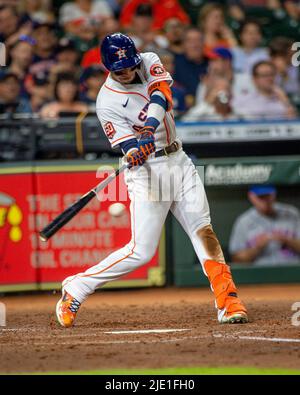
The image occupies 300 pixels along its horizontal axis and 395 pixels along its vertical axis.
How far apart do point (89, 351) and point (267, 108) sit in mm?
5635

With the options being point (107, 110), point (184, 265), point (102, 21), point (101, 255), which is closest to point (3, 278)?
point (101, 255)

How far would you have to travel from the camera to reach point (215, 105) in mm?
10211

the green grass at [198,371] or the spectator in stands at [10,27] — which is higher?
the spectator in stands at [10,27]

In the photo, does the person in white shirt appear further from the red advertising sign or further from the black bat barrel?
the black bat barrel

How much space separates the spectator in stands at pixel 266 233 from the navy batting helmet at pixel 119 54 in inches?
137

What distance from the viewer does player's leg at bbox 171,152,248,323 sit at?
668 centimetres

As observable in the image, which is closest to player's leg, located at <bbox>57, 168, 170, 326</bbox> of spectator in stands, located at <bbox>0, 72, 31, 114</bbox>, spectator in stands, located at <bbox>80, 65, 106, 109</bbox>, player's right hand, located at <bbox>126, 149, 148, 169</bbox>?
player's right hand, located at <bbox>126, 149, 148, 169</bbox>

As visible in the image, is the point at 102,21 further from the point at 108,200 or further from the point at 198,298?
the point at 198,298

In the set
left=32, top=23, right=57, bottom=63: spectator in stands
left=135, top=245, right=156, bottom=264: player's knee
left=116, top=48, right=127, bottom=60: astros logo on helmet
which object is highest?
left=32, top=23, right=57, bottom=63: spectator in stands

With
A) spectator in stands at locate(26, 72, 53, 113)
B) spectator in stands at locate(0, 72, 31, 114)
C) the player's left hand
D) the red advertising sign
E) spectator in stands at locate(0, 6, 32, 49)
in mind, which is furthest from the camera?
spectator in stands at locate(0, 6, 32, 49)

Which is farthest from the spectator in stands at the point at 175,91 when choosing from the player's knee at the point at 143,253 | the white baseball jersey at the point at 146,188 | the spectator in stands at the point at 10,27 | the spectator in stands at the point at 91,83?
the player's knee at the point at 143,253

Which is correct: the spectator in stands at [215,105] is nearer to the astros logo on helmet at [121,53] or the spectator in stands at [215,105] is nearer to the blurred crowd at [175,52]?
the blurred crowd at [175,52]

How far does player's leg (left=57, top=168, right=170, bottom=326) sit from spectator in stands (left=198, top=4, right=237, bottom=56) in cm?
556

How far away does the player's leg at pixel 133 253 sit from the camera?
664cm
